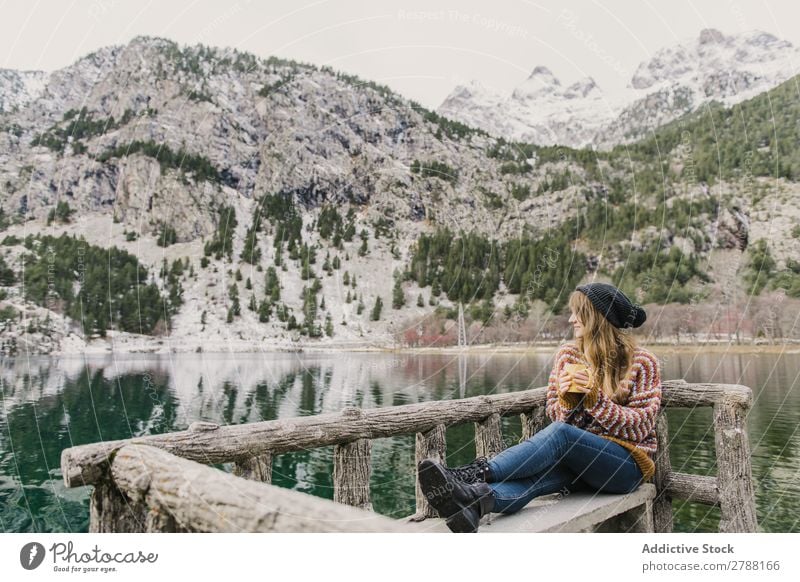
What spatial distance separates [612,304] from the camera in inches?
79.0

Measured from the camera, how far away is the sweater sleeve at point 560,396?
75.0 inches

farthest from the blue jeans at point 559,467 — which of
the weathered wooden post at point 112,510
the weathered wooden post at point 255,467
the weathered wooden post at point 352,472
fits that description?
the weathered wooden post at point 112,510

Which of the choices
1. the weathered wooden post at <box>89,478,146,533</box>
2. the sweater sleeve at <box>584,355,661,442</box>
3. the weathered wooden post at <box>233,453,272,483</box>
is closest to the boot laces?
the sweater sleeve at <box>584,355,661,442</box>

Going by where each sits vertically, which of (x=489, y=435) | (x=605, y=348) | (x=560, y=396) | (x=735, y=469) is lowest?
(x=735, y=469)

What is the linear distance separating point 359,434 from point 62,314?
53.3m

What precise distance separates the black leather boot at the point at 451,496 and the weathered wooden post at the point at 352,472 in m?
0.38

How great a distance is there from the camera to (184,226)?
168 ft

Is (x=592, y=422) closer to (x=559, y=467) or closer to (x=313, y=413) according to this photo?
(x=559, y=467)

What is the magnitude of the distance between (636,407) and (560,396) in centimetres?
29

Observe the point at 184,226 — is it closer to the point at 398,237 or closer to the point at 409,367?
the point at 398,237

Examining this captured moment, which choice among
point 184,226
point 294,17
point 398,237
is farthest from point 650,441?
point 184,226

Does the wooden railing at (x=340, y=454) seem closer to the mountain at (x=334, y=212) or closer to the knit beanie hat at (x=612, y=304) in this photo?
the knit beanie hat at (x=612, y=304)

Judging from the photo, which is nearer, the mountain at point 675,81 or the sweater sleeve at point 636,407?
the sweater sleeve at point 636,407

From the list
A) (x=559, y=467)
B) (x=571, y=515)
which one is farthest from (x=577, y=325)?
(x=571, y=515)
